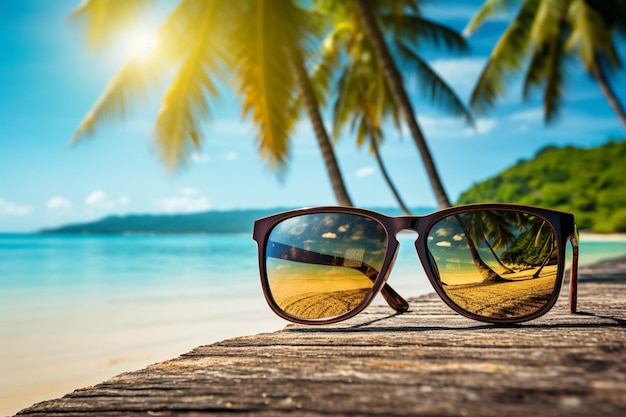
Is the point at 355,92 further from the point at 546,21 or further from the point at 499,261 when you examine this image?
the point at 499,261

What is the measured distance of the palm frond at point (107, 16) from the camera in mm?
5949

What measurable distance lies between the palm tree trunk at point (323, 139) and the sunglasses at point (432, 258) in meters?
4.42

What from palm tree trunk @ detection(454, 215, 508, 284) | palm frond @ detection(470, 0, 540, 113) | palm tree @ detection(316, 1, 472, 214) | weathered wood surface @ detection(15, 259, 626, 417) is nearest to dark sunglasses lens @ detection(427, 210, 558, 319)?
palm tree trunk @ detection(454, 215, 508, 284)

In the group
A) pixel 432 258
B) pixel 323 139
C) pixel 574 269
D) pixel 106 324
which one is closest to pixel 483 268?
pixel 432 258

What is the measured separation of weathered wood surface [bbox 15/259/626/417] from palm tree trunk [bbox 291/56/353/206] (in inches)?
185

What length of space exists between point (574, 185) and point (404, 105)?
30811 mm

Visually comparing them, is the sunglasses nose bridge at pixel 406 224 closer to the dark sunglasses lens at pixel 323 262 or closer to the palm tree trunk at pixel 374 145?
the dark sunglasses lens at pixel 323 262

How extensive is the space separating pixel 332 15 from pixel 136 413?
40.4 ft

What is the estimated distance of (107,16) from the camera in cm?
595

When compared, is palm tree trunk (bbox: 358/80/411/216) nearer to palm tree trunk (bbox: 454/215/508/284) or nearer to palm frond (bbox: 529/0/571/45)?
palm frond (bbox: 529/0/571/45)

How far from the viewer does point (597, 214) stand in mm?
30453

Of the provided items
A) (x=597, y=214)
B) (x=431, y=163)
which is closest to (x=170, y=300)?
(x=431, y=163)

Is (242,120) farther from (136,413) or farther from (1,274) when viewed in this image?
(1,274)

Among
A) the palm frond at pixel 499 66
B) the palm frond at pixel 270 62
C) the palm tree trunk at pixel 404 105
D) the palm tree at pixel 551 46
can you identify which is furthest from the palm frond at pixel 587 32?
the palm frond at pixel 270 62
